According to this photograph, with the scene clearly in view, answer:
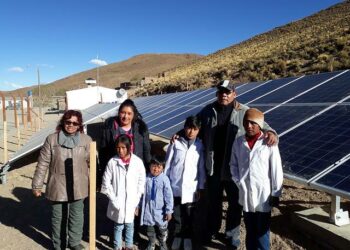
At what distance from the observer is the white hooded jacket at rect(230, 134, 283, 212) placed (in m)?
4.26

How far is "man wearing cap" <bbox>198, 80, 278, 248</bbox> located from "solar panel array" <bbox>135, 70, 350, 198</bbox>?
0.77m

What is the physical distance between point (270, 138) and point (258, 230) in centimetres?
116

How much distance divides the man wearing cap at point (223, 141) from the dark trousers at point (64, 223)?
192 centimetres

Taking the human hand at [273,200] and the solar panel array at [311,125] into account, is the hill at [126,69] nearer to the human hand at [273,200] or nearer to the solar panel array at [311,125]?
the solar panel array at [311,125]

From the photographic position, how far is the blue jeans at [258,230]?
4.50 metres

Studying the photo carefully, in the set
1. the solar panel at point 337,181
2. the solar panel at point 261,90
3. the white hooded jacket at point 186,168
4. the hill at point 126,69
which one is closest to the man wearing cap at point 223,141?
the white hooded jacket at point 186,168

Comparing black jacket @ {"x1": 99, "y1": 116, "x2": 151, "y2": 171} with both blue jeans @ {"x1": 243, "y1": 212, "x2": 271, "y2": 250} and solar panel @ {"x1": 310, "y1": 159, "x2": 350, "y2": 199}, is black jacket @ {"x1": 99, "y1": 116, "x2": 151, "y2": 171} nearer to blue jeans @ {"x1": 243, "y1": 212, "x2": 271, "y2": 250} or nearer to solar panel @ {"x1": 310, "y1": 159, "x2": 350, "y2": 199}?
blue jeans @ {"x1": 243, "y1": 212, "x2": 271, "y2": 250}

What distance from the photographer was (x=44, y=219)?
6.97 m

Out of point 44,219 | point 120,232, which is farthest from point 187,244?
point 44,219

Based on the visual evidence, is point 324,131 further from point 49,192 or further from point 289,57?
point 289,57

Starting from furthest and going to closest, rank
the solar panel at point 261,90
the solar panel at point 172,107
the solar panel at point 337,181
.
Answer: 1. the solar panel at point 172,107
2. the solar panel at point 261,90
3. the solar panel at point 337,181

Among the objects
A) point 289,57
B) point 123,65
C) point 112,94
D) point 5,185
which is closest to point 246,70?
point 289,57

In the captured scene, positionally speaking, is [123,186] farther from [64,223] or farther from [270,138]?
[270,138]

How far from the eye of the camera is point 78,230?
5445 millimetres
